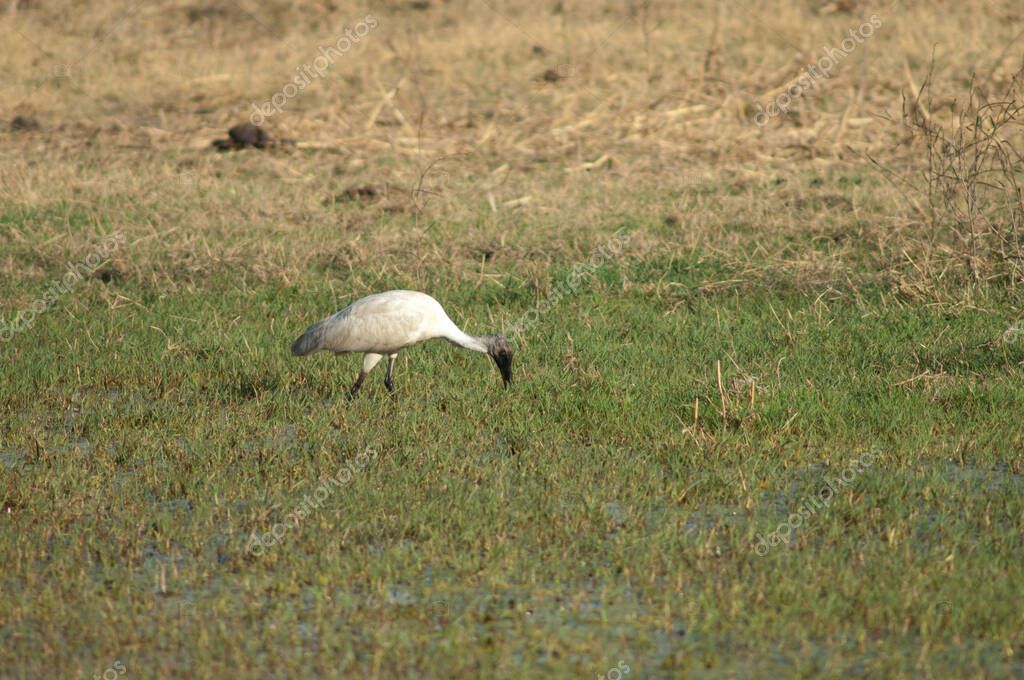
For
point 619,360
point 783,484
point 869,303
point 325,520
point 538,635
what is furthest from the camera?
point 869,303

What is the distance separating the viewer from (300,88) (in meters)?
17.0

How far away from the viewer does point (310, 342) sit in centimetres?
771

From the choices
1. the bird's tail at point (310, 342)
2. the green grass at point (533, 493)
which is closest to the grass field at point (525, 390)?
the green grass at point (533, 493)

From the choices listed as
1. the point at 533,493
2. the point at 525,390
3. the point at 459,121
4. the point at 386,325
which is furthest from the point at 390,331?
the point at 459,121

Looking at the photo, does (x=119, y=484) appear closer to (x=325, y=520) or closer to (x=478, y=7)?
(x=325, y=520)

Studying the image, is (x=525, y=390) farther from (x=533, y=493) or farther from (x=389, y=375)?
(x=533, y=493)

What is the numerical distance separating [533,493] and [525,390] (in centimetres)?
168

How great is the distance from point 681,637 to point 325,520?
69.1 inches

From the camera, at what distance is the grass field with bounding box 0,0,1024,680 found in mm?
4672

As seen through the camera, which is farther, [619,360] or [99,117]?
[99,117]

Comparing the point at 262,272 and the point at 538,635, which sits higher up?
the point at 538,635

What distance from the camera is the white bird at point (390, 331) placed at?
24.7 feet

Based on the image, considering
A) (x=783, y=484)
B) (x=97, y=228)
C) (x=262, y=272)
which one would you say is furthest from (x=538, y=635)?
(x=97, y=228)

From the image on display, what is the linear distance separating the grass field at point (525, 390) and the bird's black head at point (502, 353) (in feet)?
0.39
